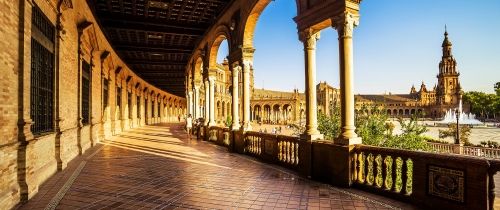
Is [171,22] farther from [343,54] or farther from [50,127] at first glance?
[343,54]

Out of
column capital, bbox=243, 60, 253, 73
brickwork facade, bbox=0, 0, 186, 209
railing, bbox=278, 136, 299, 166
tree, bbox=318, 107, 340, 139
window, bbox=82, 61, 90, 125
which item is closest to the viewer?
brickwork facade, bbox=0, 0, 186, 209

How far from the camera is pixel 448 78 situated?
103 meters

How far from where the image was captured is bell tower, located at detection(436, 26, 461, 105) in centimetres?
10019

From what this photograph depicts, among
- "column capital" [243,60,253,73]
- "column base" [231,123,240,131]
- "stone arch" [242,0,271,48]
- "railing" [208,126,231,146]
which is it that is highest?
"stone arch" [242,0,271,48]

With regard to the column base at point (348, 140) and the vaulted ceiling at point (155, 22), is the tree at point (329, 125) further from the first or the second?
the column base at point (348, 140)

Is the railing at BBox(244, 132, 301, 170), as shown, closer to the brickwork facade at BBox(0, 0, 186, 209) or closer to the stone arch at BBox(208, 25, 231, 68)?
the stone arch at BBox(208, 25, 231, 68)

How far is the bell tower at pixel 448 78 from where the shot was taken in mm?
100188

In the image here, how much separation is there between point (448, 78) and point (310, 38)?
382ft

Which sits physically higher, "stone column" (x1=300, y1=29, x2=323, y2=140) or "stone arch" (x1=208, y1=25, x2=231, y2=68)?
"stone arch" (x1=208, y1=25, x2=231, y2=68)

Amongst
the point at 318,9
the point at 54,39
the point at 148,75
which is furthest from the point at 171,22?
the point at 148,75

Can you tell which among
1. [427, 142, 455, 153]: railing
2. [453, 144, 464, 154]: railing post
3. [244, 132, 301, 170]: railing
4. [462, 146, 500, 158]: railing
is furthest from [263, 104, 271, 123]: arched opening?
[244, 132, 301, 170]: railing

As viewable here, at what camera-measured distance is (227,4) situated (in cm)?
1245

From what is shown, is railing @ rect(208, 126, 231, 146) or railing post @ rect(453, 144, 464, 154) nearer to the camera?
railing @ rect(208, 126, 231, 146)

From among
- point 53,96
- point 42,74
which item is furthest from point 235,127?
point 42,74
